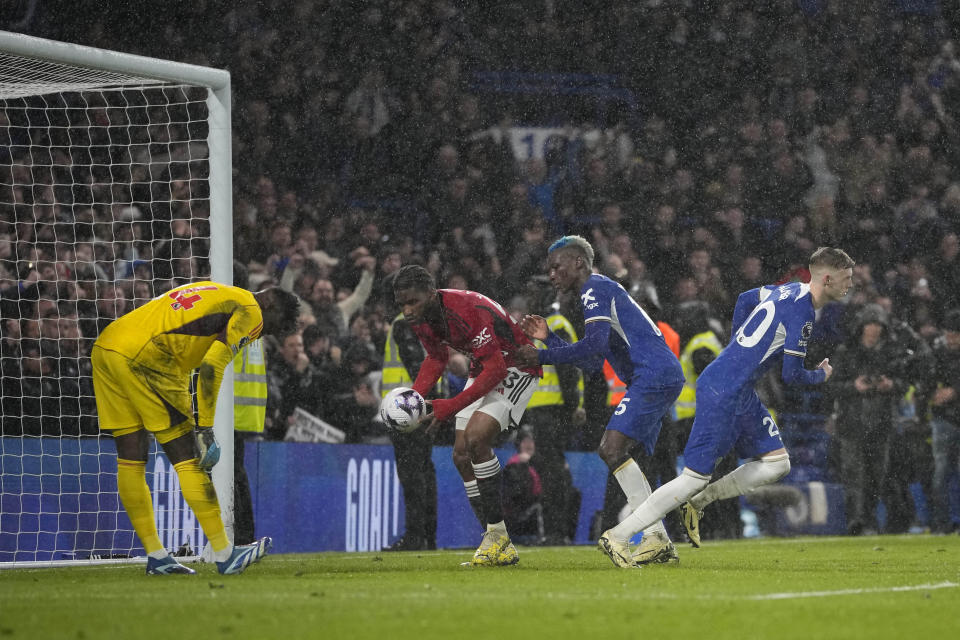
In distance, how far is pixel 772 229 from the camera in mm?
18422

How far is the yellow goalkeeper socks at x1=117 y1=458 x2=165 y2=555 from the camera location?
7625 mm

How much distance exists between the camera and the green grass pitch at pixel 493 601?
4.96m

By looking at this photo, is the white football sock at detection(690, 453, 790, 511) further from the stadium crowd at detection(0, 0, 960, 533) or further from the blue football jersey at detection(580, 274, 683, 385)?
the stadium crowd at detection(0, 0, 960, 533)

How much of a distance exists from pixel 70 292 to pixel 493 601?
579 cm

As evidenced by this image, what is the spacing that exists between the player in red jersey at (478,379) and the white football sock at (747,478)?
1222 millimetres

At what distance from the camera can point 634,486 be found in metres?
8.45

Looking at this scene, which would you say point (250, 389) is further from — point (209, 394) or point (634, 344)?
point (634, 344)

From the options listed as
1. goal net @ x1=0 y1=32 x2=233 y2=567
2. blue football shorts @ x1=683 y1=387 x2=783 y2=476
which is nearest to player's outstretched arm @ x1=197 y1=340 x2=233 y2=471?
goal net @ x1=0 y1=32 x2=233 y2=567

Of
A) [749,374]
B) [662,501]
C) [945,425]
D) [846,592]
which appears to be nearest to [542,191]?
[945,425]

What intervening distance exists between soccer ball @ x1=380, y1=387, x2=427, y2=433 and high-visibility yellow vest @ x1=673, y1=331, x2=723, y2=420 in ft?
15.6

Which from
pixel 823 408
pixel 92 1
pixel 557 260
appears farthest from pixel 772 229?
pixel 557 260

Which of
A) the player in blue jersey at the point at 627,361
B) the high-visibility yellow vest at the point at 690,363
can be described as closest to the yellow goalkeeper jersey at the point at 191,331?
the player in blue jersey at the point at 627,361

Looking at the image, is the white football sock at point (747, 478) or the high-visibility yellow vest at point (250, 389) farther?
the high-visibility yellow vest at point (250, 389)

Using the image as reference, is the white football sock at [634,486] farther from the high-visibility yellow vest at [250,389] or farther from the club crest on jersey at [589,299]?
the high-visibility yellow vest at [250,389]
